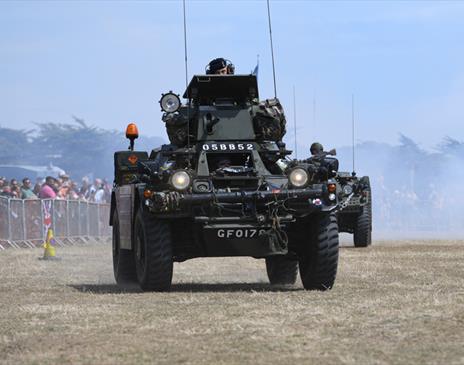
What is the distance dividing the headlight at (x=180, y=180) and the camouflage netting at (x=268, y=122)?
229 cm

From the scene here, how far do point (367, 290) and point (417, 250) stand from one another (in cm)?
1173

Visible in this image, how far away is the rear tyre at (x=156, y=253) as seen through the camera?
13.8 meters

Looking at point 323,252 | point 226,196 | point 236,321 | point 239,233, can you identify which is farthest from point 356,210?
point 236,321

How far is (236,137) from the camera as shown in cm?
1548

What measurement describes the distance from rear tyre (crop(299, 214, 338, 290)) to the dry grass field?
310 mm

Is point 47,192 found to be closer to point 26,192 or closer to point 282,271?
point 26,192

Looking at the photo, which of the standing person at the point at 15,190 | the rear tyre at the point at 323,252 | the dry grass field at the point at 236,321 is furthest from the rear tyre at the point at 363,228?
the rear tyre at the point at 323,252

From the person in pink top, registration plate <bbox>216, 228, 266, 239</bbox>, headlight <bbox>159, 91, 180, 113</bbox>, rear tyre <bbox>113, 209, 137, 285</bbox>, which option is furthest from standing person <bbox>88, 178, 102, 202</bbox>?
registration plate <bbox>216, 228, 266, 239</bbox>

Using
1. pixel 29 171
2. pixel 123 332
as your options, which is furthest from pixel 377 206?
pixel 123 332

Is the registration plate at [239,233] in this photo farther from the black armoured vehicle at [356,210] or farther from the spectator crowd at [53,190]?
the spectator crowd at [53,190]

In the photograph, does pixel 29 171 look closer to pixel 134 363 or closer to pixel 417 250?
pixel 417 250

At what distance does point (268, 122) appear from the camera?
615 inches

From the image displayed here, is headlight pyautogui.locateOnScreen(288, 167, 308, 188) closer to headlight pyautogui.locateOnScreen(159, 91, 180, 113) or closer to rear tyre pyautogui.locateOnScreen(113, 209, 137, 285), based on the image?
headlight pyautogui.locateOnScreen(159, 91, 180, 113)

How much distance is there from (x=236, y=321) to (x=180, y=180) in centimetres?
344
